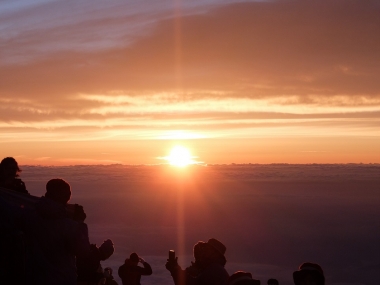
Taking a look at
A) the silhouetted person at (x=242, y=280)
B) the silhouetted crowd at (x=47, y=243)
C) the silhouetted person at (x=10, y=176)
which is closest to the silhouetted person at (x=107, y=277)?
the silhouetted crowd at (x=47, y=243)

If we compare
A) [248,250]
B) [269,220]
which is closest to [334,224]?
[269,220]

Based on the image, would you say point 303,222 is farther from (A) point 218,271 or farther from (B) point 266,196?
(A) point 218,271

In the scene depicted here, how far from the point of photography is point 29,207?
4715 millimetres

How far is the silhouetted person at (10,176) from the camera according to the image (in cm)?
520

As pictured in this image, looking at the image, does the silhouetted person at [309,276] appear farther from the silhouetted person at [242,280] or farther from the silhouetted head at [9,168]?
the silhouetted head at [9,168]

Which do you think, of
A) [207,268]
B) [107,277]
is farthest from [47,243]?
[107,277]

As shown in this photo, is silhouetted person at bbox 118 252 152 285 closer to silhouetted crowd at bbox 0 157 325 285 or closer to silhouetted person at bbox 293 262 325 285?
silhouetted crowd at bbox 0 157 325 285

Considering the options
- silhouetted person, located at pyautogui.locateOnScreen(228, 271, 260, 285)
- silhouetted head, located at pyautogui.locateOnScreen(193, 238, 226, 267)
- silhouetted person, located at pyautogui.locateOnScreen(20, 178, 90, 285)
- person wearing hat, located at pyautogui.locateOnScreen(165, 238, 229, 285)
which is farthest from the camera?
silhouetted head, located at pyautogui.locateOnScreen(193, 238, 226, 267)

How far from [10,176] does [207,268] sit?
7.11ft

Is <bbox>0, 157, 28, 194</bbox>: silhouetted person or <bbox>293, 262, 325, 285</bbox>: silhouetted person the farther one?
<bbox>0, 157, 28, 194</bbox>: silhouetted person

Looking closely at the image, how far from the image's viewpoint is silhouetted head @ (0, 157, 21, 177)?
17.5ft

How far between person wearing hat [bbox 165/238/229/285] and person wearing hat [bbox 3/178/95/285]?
3.65 feet

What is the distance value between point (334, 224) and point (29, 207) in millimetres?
57157

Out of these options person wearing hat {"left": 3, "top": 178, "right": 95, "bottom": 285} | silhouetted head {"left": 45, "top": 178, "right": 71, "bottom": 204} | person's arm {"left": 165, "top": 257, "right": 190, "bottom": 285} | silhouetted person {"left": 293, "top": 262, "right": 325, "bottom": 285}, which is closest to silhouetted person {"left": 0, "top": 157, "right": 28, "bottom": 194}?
person wearing hat {"left": 3, "top": 178, "right": 95, "bottom": 285}
